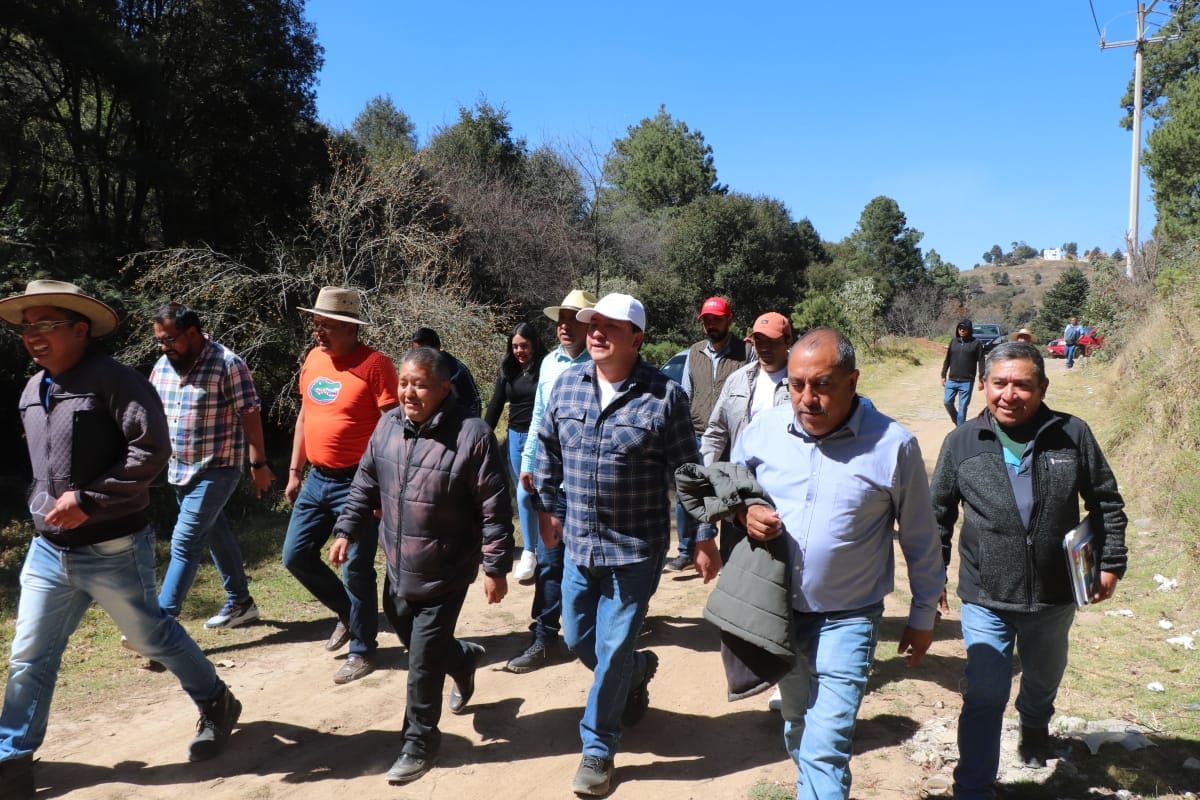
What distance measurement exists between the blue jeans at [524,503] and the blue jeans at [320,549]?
1.42 meters

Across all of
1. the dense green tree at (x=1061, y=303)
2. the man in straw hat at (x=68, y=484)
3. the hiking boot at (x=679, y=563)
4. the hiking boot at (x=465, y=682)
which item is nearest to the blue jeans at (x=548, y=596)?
the hiking boot at (x=465, y=682)

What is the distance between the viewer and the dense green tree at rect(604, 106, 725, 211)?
4656 centimetres

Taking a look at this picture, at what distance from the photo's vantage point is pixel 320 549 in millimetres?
4895

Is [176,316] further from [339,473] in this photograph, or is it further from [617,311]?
[617,311]

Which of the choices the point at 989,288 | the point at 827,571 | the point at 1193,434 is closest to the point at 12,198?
the point at 827,571

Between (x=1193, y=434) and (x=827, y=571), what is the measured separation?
7345mm

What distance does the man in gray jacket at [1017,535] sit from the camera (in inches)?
127

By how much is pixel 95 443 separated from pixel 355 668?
6.64 feet

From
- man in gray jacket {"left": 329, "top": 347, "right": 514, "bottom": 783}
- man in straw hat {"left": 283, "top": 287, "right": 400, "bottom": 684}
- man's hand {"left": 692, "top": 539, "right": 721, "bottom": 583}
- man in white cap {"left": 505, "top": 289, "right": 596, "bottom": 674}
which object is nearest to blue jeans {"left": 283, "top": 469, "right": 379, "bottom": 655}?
man in straw hat {"left": 283, "top": 287, "right": 400, "bottom": 684}

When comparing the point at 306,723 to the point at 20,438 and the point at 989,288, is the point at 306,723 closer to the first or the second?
the point at 20,438

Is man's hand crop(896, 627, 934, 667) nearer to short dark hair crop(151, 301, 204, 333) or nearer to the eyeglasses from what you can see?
the eyeglasses

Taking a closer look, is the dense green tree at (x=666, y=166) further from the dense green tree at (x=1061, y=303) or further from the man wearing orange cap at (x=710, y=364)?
the man wearing orange cap at (x=710, y=364)

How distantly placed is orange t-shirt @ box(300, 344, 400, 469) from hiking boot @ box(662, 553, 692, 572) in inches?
122

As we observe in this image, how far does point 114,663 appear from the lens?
505cm
